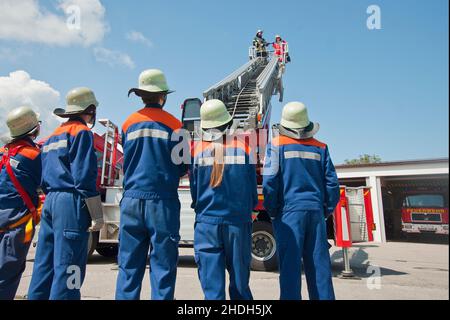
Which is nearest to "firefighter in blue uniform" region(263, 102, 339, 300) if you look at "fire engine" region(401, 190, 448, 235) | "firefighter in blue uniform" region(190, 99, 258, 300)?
"firefighter in blue uniform" region(190, 99, 258, 300)

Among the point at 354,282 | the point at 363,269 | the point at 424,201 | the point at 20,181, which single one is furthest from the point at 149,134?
the point at 424,201

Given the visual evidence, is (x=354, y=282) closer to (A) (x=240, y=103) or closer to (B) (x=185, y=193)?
(B) (x=185, y=193)

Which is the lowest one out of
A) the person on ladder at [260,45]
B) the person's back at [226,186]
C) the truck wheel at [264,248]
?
the truck wheel at [264,248]

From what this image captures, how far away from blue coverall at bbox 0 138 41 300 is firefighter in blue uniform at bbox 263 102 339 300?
2500mm

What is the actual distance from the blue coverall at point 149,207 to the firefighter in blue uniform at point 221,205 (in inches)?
Answer: 8.8

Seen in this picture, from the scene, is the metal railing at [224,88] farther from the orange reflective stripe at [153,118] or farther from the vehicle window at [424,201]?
the vehicle window at [424,201]

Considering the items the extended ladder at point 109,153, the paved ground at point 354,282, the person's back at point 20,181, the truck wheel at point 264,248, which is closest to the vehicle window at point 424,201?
the paved ground at point 354,282

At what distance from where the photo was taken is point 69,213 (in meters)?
2.73

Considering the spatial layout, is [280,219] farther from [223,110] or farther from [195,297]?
[195,297]

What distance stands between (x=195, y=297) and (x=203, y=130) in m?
2.45

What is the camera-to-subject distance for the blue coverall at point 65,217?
105 inches

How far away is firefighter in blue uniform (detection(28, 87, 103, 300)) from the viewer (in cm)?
267

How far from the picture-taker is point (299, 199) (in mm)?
2967
